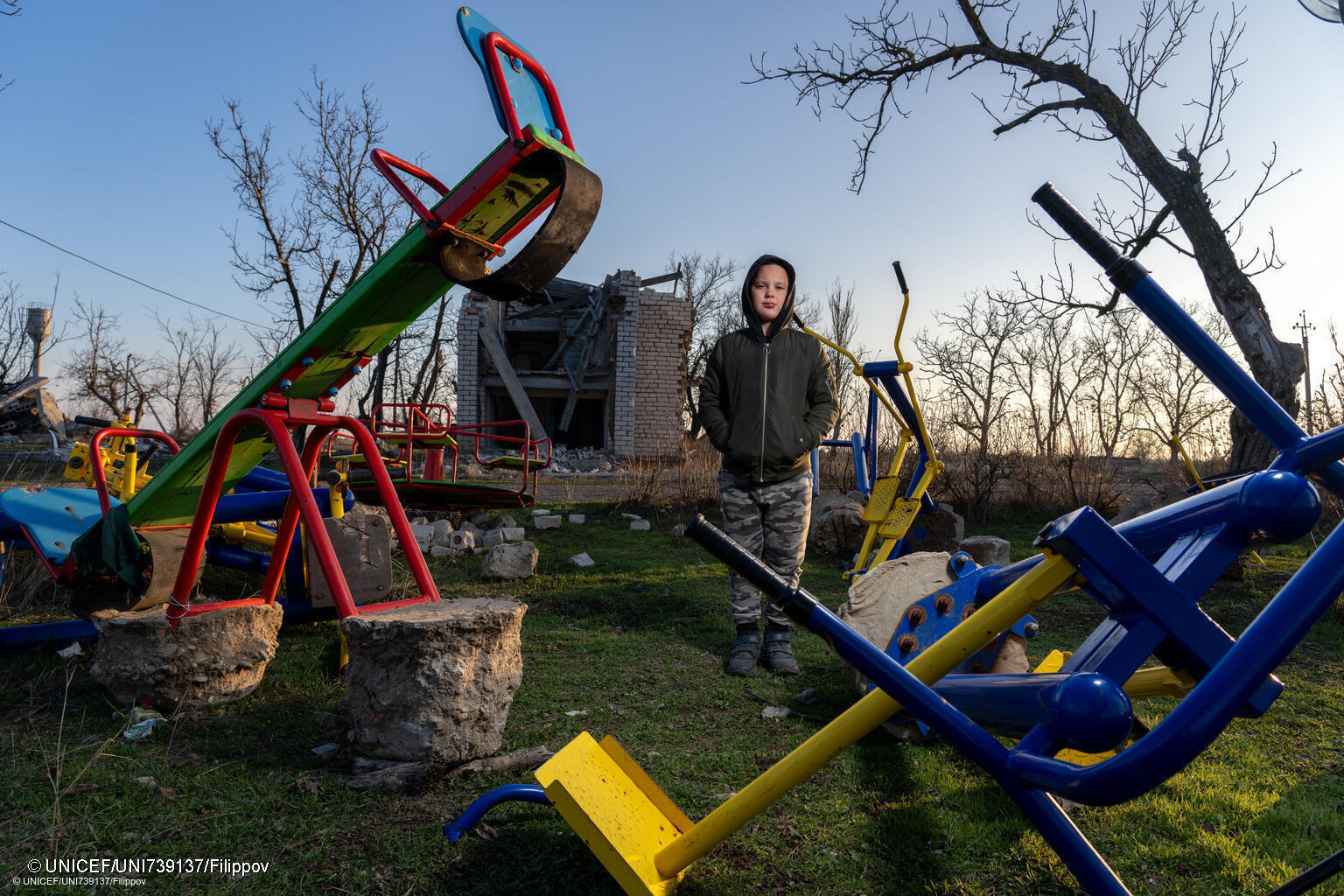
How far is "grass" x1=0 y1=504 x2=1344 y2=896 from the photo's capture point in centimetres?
165

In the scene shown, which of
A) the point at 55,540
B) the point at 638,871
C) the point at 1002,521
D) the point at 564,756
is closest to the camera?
the point at 638,871

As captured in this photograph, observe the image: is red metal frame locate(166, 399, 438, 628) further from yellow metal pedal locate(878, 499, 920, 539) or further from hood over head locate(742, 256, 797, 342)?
yellow metal pedal locate(878, 499, 920, 539)

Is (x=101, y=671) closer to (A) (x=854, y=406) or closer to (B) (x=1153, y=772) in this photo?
(B) (x=1153, y=772)

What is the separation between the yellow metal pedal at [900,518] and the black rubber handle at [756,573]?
347cm

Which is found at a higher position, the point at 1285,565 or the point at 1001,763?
the point at 1001,763

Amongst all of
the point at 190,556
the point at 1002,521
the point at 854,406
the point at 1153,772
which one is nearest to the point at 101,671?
the point at 190,556

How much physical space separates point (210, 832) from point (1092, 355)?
919 inches

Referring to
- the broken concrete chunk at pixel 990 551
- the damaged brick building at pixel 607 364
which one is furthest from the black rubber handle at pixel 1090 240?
the damaged brick building at pixel 607 364

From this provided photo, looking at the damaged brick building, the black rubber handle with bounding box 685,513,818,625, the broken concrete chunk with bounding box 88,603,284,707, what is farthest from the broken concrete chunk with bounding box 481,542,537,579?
the damaged brick building

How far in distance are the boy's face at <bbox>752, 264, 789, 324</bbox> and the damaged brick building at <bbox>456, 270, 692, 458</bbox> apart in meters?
11.3

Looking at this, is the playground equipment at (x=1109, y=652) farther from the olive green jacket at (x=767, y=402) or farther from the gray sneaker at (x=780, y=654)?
the olive green jacket at (x=767, y=402)

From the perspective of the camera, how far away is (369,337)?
2627 mm

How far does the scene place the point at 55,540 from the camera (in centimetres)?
320

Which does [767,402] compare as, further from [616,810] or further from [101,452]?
[101,452]
